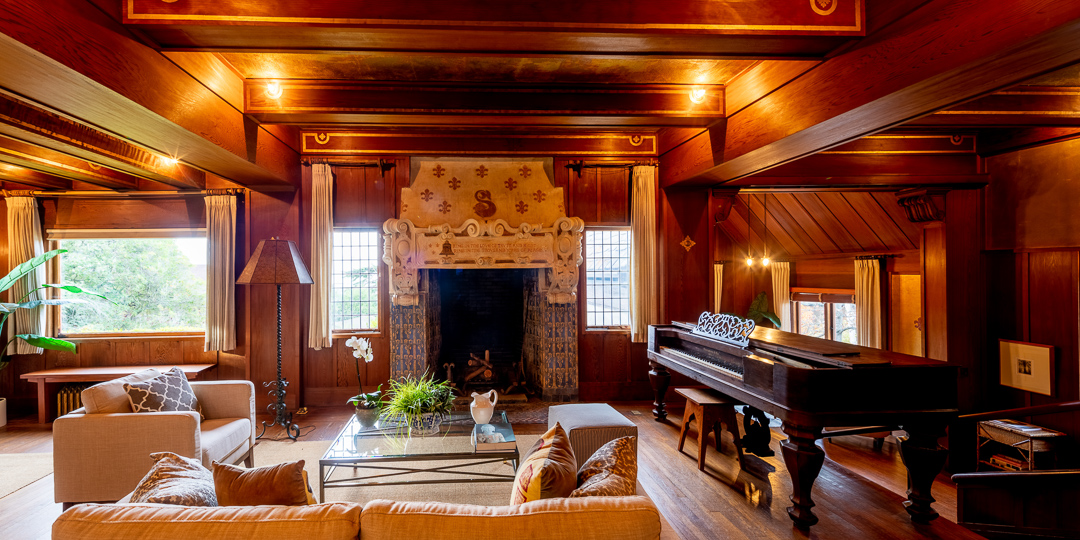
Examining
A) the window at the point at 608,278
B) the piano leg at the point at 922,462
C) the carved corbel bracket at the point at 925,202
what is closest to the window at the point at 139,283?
the window at the point at 608,278

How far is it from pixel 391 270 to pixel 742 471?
3.99 meters

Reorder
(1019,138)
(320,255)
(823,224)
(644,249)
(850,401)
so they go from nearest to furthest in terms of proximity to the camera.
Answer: (850,401) < (1019,138) < (320,255) < (644,249) < (823,224)

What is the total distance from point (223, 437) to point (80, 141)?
2658 mm

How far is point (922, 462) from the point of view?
2.91 m

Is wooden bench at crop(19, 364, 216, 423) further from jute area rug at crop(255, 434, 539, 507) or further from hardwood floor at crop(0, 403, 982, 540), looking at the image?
jute area rug at crop(255, 434, 539, 507)

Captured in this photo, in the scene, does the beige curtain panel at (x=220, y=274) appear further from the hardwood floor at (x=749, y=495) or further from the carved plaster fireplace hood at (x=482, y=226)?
the carved plaster fireplace hood at (x=482, y=226)

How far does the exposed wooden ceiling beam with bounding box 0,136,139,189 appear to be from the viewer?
398cm

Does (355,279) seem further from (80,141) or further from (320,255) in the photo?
(80,141)

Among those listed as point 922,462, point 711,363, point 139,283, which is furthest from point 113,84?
point 922,462

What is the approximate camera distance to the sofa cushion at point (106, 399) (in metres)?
3.00

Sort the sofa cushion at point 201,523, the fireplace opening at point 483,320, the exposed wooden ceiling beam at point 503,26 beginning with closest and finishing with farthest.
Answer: the sofa cushion at point 201,523
the exposed wooden ceiling beam at point 503,26
the fireplace opening at point 483,320

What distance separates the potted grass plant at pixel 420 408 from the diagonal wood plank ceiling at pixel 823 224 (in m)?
5.44

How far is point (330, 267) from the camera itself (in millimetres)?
5363

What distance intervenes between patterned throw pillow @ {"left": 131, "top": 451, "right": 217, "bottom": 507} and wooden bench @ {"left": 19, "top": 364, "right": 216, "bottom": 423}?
404 cm
